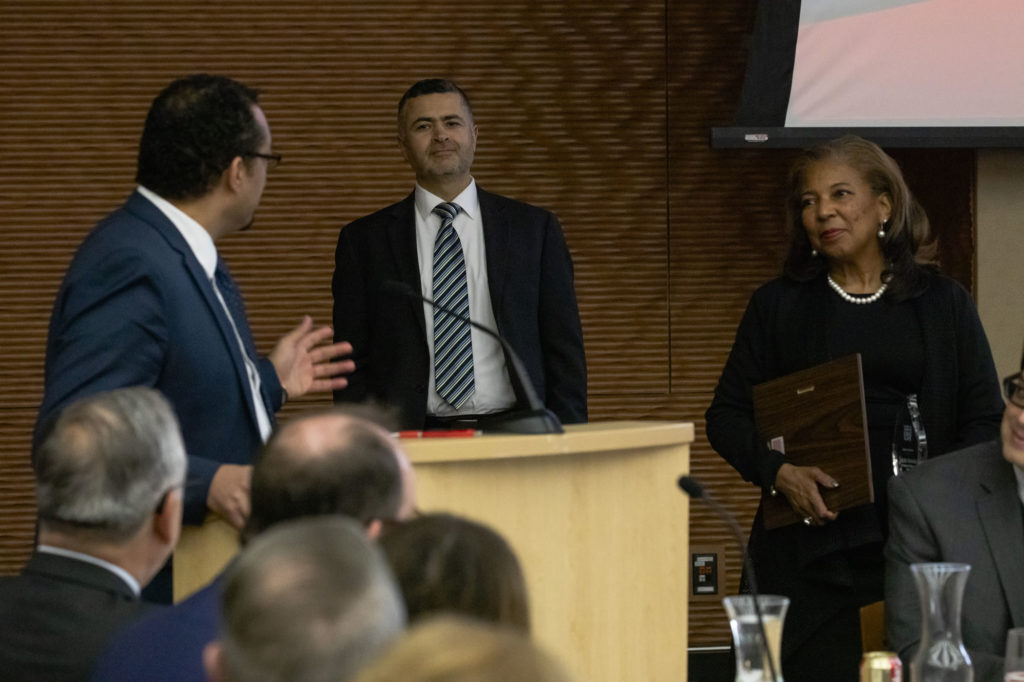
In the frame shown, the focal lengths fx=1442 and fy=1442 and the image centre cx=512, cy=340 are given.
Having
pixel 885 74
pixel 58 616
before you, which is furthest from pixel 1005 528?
pixel 885 74

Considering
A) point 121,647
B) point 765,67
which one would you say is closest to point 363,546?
point 121,647

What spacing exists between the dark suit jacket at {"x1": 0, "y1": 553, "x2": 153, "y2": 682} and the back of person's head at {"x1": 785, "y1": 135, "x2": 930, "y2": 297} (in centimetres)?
223

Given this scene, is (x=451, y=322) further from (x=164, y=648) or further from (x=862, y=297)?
(x=164, y=648)

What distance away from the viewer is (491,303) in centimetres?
394

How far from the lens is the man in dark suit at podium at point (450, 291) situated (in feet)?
12.5

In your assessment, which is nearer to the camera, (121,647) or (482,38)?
(121,647)

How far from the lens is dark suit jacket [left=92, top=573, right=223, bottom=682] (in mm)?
1625

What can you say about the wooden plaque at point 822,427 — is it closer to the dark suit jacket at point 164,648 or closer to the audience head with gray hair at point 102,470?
the audience head with gray hair at point 102,470

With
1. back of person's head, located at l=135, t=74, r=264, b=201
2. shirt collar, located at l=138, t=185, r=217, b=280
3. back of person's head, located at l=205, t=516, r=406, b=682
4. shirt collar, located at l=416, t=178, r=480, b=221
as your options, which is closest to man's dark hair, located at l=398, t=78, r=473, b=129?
shirt collar, located at l=416, t=178, r=480, b=221

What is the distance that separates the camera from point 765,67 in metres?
4.94

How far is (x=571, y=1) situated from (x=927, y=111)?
51.0 inches

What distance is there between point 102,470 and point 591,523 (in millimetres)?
947

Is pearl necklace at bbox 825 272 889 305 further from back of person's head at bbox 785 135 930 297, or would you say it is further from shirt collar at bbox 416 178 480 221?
shirt collar at bbox 416 178 480 221

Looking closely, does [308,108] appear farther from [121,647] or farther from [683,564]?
[121,647]
